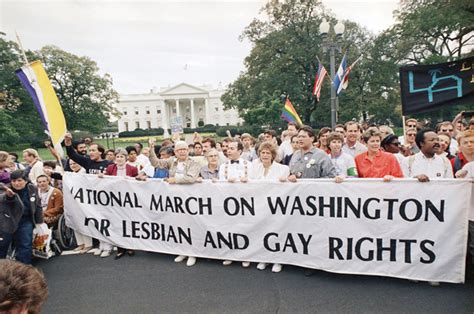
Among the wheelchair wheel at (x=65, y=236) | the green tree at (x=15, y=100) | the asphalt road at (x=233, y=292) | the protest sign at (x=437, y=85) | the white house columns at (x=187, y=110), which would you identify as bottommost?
the asphalt road at (x=233, y=292)

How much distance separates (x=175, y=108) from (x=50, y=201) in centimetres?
9762

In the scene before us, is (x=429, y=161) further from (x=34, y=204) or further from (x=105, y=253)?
(x=34, y=204)

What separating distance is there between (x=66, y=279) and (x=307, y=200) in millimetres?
3373

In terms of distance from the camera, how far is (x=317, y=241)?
362cm

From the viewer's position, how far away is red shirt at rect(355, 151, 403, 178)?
371 cm

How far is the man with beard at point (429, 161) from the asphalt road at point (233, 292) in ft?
4.23

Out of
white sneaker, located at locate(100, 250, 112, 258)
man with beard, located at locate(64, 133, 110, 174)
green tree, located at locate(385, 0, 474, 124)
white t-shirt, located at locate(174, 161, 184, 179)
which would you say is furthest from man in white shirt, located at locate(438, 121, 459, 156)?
green tree, located at locate(385, 0, 474, 124)

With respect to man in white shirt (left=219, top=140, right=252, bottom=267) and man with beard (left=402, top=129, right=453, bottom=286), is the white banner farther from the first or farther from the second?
man with beard (left=402, top=129, right=453, bottom=286)

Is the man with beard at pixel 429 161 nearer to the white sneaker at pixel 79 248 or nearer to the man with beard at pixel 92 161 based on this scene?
the man with beard at pixel 92 161

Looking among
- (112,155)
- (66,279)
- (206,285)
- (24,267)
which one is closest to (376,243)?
(206,285)

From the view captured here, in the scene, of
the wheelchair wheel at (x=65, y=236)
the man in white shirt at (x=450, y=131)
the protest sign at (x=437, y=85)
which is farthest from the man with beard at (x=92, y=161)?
the man in white shirt at (x=450, y=131)

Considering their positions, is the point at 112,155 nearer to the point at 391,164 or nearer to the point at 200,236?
the point at 200,236

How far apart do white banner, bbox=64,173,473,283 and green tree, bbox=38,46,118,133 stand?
4545cm

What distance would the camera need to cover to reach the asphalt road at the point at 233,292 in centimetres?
302
